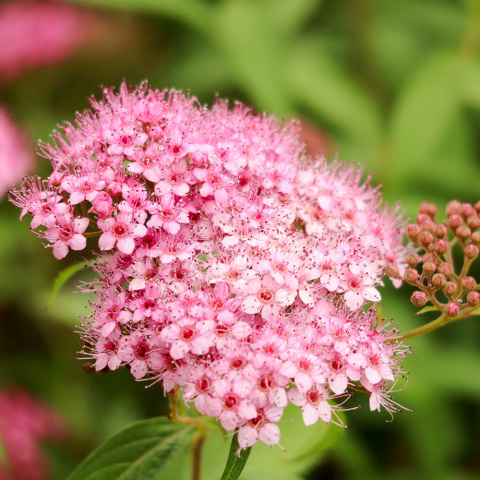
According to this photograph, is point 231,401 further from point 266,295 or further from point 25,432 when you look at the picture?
point 25,432

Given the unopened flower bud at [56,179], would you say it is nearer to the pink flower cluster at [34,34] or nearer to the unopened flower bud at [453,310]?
the unopened flower bud at [453,310]

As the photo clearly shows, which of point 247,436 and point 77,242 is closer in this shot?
point 247,436

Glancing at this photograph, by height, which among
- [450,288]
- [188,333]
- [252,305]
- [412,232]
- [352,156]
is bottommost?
[188,333]

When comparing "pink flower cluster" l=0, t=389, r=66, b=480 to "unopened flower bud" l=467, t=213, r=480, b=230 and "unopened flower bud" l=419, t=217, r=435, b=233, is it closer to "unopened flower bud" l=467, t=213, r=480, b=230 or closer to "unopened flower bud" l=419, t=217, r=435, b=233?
"unopened flower bud" l=419, t=217, r=435, b=233

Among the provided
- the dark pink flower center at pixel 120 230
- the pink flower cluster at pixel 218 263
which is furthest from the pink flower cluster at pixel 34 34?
the dark pink flower center at pixel 120 230

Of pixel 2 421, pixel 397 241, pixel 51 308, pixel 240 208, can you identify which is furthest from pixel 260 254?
pixel 2 421

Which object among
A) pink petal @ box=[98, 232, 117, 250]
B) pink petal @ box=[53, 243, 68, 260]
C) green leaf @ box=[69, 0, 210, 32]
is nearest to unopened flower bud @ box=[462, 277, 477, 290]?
pink petal @ box=[98, 232, 117, 250]

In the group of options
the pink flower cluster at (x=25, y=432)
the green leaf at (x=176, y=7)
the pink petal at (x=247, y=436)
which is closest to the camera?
the pink petal at (x=247, y=436)

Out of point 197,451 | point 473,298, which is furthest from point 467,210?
point 197,451
